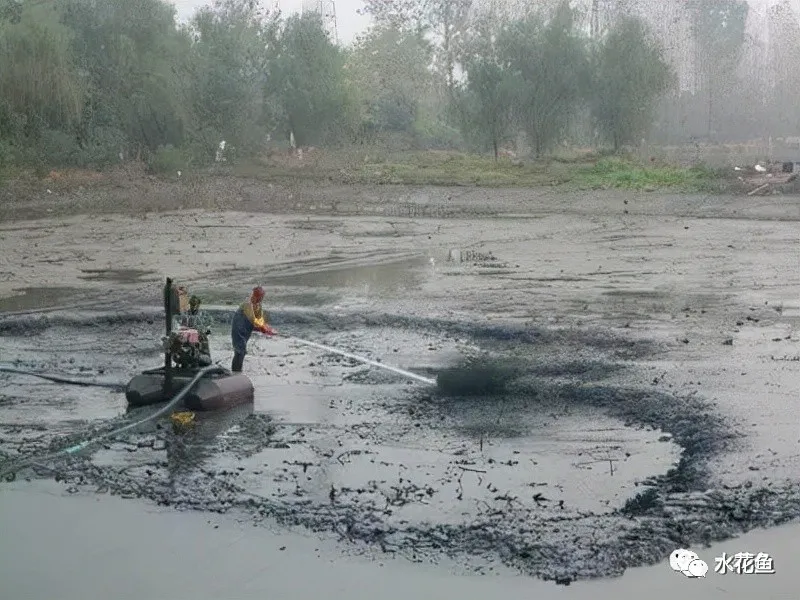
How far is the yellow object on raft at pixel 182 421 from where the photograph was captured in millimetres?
11828

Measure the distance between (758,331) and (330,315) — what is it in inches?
283

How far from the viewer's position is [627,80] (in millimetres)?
44719

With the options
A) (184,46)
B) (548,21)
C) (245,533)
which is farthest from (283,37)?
(245,533)

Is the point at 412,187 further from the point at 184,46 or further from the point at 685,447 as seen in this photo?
the point at 685,447

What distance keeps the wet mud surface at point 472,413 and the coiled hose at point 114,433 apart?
0.17 meters

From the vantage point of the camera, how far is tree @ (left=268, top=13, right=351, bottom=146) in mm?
48406

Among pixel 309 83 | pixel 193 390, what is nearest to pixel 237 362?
pixel 193 390

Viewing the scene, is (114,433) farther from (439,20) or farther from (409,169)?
(439,20)

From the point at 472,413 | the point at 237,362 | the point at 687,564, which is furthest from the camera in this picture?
the point at 237,362

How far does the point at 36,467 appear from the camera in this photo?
35.3ft

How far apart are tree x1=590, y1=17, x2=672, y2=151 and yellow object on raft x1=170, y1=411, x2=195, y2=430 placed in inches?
1432

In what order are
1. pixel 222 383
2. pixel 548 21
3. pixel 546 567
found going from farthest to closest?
pixel 548 21 < pixel 222 383 < pixel 546 567

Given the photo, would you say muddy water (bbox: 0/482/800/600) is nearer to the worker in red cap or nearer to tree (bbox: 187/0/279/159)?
the worker in red cap

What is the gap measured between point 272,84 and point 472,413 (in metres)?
38.4
